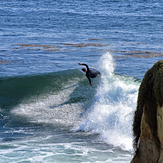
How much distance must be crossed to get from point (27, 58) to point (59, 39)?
29.9ft

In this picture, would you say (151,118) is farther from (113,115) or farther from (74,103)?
(74,103)

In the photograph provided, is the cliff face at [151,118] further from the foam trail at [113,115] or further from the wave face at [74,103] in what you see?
the wave face at [74,103]

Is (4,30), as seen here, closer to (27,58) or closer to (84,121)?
(27,58)

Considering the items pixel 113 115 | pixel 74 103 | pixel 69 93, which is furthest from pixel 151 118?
pixel 69 93

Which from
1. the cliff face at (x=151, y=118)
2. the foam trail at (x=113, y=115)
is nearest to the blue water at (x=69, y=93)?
the foam trail at (x=113, y=115)

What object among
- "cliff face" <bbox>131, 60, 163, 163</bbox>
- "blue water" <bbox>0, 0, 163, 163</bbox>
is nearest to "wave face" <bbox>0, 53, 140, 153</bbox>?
"blue water" <bbox>0, 0, 163, 163</bbox>

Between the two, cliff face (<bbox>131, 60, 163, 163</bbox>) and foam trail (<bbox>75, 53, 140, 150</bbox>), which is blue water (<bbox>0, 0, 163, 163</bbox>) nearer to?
foam trail (<bbox>75, 53, 140, 150</bbox>)

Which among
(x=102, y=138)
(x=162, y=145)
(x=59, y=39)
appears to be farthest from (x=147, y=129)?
(x=59, y=39)

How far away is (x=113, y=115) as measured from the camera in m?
12.3

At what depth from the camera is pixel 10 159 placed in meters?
7.89

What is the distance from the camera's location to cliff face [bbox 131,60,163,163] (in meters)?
3.98

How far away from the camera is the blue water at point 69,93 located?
926cm

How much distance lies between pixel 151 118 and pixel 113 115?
8.20 metres

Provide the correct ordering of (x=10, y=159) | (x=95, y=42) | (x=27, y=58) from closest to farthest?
(x=10, y=159)
(x=27, y=58)
(x=95, y=42)
